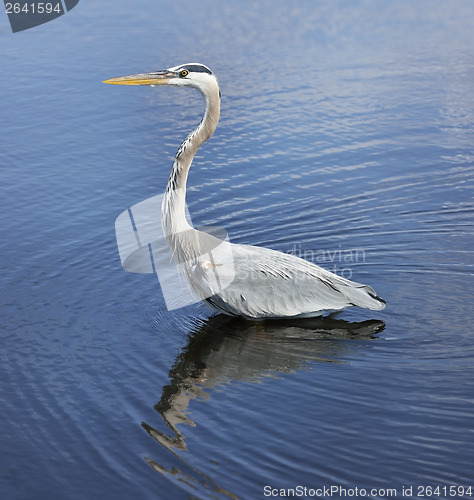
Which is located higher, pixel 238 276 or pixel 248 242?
pixel 238 276

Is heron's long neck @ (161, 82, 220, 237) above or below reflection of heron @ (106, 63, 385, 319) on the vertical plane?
above

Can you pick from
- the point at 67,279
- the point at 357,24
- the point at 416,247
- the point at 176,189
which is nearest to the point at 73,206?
the point at 67,279

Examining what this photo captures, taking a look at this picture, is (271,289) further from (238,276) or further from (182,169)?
(182,169)

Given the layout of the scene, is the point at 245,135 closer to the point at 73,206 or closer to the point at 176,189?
the point at 73,206

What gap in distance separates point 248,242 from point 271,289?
1496 millimetres

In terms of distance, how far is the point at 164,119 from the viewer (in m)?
14.1

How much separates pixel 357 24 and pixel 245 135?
7666 millimetres

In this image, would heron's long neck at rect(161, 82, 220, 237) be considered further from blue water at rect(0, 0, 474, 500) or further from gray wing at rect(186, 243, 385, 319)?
blue water at rect(0, 0, 474, 500)

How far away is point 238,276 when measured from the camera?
27.2 ft

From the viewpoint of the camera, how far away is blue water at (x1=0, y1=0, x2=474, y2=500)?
6234 mm
